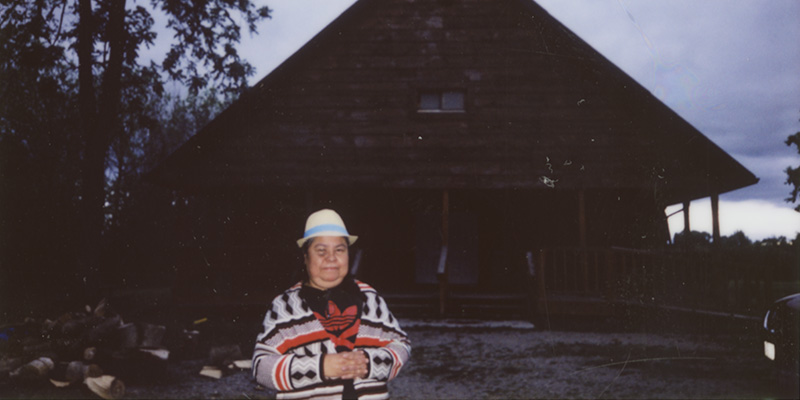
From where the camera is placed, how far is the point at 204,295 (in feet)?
37.6

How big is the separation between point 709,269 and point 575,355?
12.0 ft

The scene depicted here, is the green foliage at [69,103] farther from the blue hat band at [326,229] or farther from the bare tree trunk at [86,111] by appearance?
the blue hat band at [326,229]

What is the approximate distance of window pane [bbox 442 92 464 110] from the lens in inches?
509

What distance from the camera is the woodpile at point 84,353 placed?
23.5ft

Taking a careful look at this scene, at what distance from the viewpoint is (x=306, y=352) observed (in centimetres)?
290

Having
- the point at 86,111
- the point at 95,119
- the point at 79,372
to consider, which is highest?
the point at 86,111

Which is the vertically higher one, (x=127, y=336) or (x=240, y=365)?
(x=127, y=336)

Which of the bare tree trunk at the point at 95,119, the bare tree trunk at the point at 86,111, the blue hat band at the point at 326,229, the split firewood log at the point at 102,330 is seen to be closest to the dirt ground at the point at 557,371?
the split firewood log at the point at 102,330

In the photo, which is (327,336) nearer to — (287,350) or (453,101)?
(287,350)

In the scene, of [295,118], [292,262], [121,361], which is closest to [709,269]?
[292,262]

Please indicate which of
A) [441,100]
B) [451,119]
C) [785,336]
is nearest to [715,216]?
[451,119]

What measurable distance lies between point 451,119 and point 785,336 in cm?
875

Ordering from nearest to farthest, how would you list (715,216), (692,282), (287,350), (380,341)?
(287,350) < (380,341) < (692,282) < (715,216)

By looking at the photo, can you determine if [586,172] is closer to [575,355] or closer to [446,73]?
[446,73]
